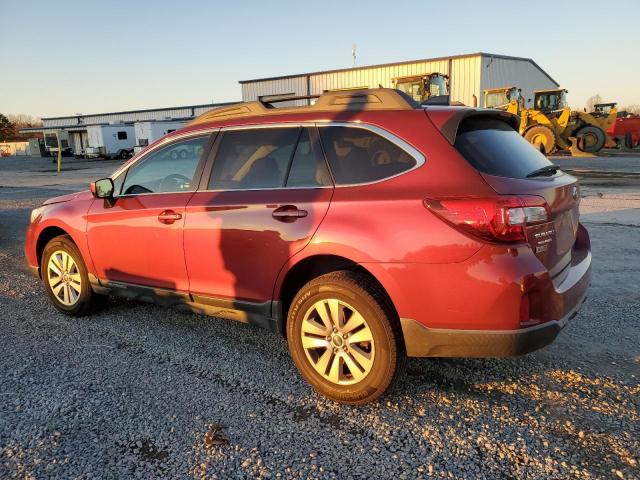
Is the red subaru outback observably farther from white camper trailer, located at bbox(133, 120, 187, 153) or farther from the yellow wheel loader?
white camper trailer, located at bbox(133, 120, 187, 153)

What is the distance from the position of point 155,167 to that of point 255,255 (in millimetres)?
1452

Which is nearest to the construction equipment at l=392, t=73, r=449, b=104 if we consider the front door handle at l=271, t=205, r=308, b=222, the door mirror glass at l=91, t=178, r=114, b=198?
the door mirror glass at l=91, t=178, r=114, b=198

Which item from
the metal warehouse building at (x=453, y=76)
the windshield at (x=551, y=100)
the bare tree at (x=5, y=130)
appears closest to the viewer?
the windshield at (x=551, y=100)

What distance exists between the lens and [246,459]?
2.49 meters

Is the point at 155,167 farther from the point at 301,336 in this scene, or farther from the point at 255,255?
the point at 301,336

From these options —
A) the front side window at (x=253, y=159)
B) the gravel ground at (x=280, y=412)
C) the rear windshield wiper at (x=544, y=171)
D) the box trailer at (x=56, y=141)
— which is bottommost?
the gravel ground at (x=280, y=412)

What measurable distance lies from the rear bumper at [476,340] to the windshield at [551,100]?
919 inches

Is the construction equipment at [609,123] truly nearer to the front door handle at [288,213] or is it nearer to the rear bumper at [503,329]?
the rear bumper at [503,329]

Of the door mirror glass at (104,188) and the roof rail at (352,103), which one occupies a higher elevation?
the roof rail at (352,103)

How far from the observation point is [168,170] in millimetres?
4098

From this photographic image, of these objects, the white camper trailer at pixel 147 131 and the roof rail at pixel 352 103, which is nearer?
the roof rail at pixel 352 103

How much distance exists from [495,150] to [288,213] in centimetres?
129

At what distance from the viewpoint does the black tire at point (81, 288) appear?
4500 mm

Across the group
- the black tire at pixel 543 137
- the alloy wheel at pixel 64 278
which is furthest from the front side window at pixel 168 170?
the black tire at pixel 543 137
